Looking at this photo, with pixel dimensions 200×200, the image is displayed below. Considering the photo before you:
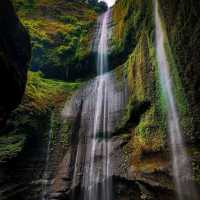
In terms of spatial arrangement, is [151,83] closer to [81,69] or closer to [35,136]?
[35,136]

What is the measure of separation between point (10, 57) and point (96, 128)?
5.50m

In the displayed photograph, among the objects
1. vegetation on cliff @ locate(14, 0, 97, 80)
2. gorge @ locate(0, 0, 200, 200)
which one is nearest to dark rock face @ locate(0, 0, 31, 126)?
gorge @ locate(0, 0, 200, 200)

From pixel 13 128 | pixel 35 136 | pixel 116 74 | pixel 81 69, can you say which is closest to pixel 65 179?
pixel 35 136

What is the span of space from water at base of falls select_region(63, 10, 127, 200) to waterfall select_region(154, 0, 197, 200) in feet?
9.41

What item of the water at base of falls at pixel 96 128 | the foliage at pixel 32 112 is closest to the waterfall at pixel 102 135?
the water at base of falls at pixel 96 128

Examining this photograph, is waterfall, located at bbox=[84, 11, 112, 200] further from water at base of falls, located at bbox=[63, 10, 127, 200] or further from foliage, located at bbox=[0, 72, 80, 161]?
foliage, located at bbox=[0, 72, 80, 161]

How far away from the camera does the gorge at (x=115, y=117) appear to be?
23.0 ft

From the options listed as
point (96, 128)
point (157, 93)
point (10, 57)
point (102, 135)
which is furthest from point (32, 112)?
point (157, 93)

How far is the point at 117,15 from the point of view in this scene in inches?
651

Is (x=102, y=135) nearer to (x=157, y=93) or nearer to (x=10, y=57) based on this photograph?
(x=157, y=93)

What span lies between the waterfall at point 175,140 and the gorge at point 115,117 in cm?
3

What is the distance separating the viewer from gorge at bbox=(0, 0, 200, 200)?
23.0ft

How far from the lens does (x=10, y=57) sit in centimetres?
670

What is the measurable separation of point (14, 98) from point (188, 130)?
211 inches
